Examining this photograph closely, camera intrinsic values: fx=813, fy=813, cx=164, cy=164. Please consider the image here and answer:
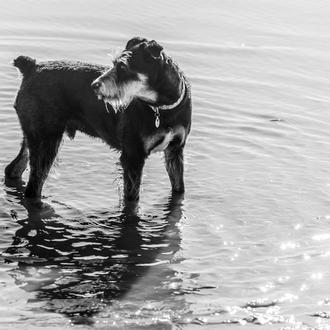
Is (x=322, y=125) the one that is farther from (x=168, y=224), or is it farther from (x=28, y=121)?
(x=28, y=121)

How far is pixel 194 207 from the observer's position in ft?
31.2

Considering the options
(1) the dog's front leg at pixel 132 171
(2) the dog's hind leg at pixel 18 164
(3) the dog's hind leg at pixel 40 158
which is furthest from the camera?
(2) the dog's hind leg at pixel 18 164

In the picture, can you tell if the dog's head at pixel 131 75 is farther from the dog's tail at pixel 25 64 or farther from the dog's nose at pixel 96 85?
the dog's tail at pixel 25 64

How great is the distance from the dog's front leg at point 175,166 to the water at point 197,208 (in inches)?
8.1

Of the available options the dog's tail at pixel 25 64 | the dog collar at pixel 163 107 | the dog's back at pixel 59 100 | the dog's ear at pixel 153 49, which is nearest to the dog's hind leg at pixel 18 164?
the dog's back at pixel 59 100

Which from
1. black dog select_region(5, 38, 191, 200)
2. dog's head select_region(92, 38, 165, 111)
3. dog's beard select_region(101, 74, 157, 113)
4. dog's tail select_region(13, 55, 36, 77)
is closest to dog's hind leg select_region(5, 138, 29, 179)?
black dog select_region(5, 38, 191, 200)

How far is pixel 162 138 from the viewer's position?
869 centimetres

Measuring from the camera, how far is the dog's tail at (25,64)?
9141 millimetres

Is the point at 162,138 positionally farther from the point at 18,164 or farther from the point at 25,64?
the point at 18,164

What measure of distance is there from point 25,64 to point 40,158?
3.54 feet

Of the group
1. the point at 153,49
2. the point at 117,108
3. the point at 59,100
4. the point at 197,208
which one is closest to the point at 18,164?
the point at 59,100

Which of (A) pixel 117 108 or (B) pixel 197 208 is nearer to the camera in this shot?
(A) pixel 117 108

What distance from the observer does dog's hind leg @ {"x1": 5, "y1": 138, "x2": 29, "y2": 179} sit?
9906 millimetres

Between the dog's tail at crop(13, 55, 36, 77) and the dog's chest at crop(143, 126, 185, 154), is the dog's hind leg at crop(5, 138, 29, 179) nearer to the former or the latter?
the dog's tail at crop(13, 55, 36, 77)
